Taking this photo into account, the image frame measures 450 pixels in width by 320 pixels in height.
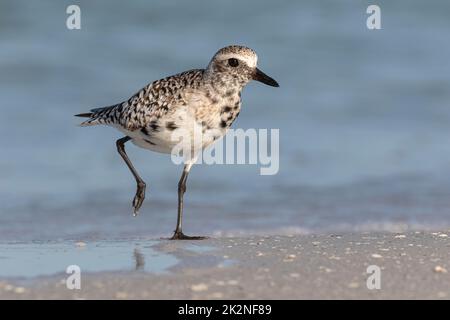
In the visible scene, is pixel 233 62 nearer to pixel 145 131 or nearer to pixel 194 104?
pixel 194 104

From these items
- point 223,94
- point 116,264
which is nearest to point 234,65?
point 223,94

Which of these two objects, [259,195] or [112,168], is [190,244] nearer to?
[259,195]

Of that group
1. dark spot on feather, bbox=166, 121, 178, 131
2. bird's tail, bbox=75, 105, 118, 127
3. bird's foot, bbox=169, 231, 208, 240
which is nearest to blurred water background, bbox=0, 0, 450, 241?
bird's foot, bbox=169, 231, 208, 240

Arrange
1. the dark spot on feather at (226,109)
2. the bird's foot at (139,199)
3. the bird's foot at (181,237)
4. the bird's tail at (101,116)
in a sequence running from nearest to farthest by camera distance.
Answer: the bird's foot at (181,237) → the dark spot on feather at (226,109) → the bird's foot at (139,199) → the bird's tail at (101,116)

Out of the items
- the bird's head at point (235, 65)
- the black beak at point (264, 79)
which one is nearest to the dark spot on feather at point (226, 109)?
the bird's head at point (235, 65)

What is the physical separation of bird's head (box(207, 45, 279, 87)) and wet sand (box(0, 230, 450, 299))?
125cm

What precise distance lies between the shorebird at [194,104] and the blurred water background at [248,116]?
0.97m

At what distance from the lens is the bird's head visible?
7.65 metres

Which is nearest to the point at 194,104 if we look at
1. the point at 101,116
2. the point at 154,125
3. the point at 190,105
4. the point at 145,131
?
the point at 190,105

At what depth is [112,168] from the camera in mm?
10305

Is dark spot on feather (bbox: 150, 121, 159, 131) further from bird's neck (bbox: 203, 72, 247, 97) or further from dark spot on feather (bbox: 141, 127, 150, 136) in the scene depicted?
bird's neck (bbox: 203, 72, 247, 97)

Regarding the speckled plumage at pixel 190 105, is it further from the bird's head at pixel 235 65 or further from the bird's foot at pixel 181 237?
the bird's foot at pixel 181 237

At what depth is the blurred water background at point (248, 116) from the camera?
893 centimetres

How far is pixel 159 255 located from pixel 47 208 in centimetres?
268
